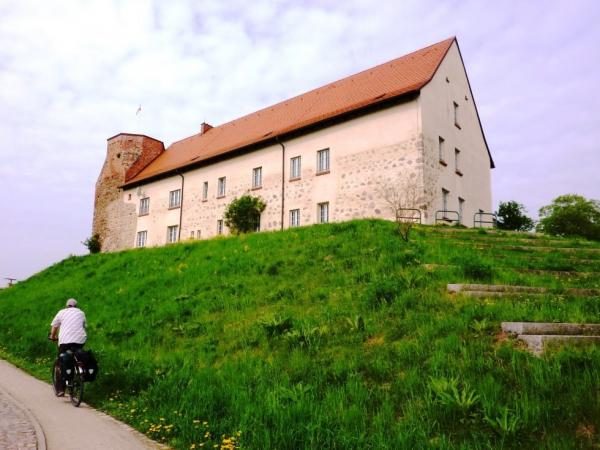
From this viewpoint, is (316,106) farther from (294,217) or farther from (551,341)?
(551,341)

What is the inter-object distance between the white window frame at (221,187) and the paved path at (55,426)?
72.7 ft

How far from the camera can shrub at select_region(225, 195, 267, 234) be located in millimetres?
26281

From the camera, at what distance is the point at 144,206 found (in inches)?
1438

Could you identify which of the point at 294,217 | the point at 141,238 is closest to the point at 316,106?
the point at 294,217

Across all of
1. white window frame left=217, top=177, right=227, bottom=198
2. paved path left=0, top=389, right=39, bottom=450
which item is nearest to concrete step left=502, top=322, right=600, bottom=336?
paved path left=0, top=389, right=39, bottom=450

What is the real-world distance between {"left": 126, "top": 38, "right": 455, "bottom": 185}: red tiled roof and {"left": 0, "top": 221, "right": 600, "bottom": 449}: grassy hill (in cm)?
1104

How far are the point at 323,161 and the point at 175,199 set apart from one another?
13308mm

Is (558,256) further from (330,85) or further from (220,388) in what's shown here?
(330,85)

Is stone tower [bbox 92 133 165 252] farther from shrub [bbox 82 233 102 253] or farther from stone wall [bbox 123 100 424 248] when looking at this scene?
stone wall [bbox 123 100 424 248]

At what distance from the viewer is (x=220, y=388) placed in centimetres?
663

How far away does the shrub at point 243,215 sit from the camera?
26281mm

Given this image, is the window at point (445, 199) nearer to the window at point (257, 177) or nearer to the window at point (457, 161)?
the window at point (457, 161)

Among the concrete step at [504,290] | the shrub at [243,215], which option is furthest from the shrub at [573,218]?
the concrete step at [504,290]

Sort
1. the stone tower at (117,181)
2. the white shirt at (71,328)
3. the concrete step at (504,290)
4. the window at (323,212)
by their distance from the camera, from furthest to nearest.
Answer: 1. the stone tower at (117,181)
2. the window at (323,212)
3. the white shirt at (71,328)
4. the concrete step at (504,290)
